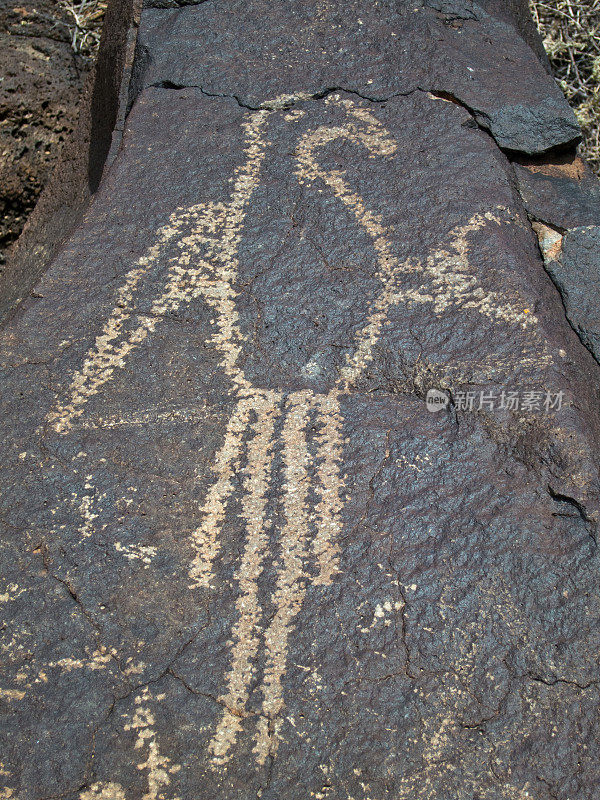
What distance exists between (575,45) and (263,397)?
6.93 feet

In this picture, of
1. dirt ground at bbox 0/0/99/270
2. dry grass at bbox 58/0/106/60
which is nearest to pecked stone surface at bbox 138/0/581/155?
dirt ground at bbox 0/0/99/270

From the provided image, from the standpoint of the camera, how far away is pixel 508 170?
155cm

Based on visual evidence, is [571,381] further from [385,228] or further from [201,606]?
[201,606]

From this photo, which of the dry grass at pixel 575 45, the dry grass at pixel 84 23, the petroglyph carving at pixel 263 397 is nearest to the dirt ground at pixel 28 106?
the dry grass at pixel 84 23

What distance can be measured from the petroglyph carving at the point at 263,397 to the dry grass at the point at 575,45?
139 cm

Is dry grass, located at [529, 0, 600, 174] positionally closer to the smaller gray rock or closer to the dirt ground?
the smaller gray rock

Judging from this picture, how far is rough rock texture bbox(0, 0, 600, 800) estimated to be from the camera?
3.18ft

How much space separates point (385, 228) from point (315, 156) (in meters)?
0.24

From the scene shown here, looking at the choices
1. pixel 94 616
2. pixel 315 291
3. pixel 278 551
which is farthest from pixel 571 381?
pixel 94 616

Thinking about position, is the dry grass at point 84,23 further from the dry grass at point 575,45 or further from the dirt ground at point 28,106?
the dry grass at point 575,45

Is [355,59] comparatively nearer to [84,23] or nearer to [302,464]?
[302,464]

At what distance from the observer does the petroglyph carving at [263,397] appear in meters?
1.03

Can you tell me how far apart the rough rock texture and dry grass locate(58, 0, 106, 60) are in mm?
826

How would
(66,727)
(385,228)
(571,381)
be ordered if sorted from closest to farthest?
(66,727) < (571,381) < (385,228)
